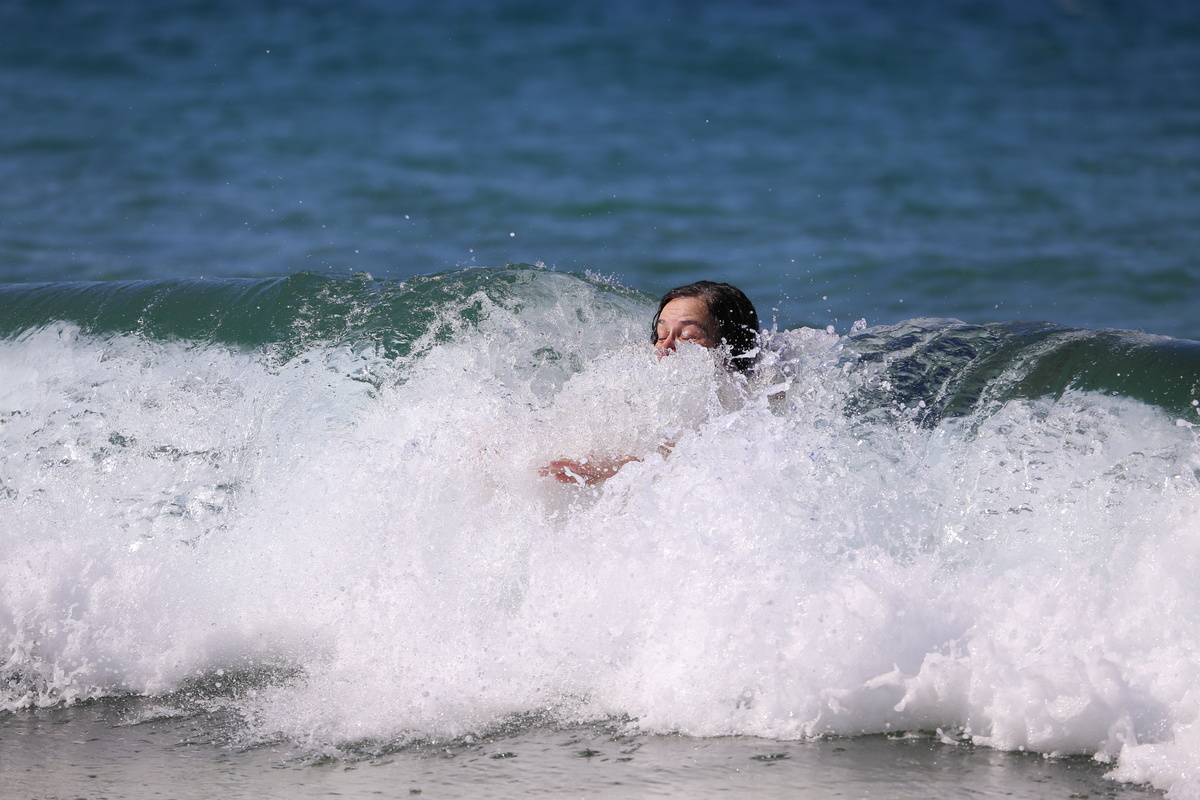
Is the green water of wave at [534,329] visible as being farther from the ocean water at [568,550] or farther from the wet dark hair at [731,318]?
the wet dark hair at [731,318]

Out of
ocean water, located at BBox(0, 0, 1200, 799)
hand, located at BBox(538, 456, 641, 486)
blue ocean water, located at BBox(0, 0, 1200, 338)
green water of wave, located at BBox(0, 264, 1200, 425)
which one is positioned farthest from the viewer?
blue ocean water, located at BBox(0, 0, 1200, 338)

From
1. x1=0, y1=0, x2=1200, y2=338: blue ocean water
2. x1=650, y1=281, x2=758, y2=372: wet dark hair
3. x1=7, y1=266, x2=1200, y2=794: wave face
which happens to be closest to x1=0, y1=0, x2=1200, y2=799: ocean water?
x1=7, y1=266, x2=1200, y2=794: wave face

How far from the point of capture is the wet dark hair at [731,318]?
12.0 feet

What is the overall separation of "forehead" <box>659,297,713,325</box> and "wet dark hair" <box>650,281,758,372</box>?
2 cm

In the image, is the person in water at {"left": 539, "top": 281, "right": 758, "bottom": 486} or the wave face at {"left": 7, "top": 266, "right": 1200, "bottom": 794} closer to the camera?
the wave face at {"left": 7, "top": 266, "right": 1200, "bottom": 794}

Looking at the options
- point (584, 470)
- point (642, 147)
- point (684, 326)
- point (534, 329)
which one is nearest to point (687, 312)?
point (684, 326)

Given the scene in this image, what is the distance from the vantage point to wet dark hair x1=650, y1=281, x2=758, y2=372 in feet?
12.0

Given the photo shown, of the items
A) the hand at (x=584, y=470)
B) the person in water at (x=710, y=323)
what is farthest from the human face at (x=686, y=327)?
the hand at (x=584, y=470)

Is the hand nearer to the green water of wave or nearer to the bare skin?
the bare skin

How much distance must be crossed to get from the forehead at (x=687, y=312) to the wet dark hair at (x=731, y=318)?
0.05 ft

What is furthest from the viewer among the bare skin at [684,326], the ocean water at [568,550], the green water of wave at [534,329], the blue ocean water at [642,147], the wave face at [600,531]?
the blue ocean water at [642,147]

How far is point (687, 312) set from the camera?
3658 millimetres

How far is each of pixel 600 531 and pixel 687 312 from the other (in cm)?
86

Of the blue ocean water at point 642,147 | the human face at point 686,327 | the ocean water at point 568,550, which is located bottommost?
the ocean water at point 568,550
